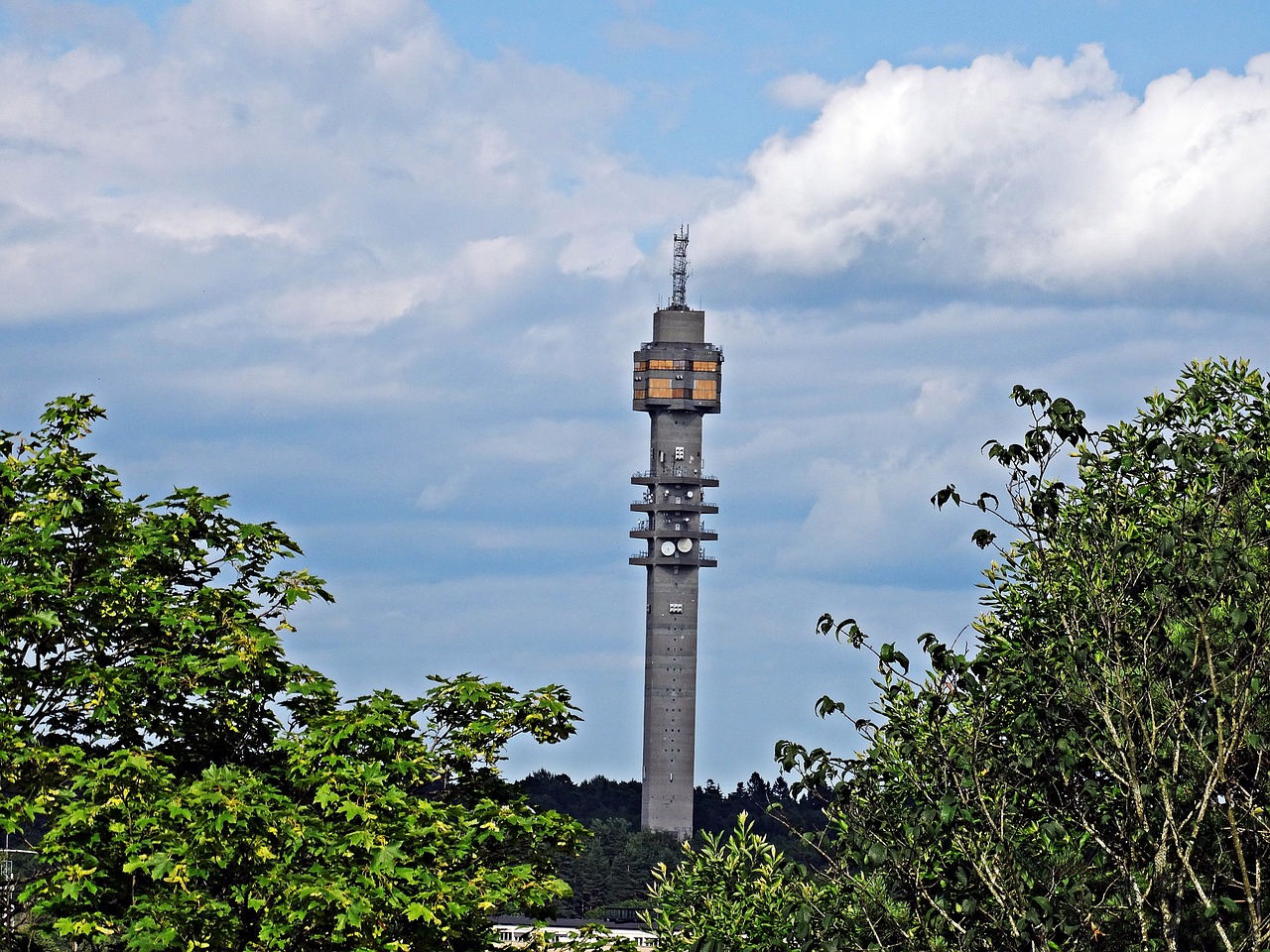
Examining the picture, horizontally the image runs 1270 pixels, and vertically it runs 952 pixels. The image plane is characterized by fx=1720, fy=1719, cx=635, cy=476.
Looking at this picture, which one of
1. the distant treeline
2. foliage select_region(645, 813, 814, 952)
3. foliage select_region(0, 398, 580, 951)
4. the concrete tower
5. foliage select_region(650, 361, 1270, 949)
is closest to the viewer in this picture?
foliage select_region(650, 361, 1270, 949)

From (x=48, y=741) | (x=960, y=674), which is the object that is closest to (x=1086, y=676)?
(x=960, y=674)

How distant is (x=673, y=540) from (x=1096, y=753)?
15581cm

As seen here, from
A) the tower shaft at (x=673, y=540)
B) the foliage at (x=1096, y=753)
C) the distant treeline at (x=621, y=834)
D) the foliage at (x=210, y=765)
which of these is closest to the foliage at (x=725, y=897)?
the foliage at (x=210, y=765)

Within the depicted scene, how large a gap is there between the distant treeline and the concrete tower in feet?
21.7

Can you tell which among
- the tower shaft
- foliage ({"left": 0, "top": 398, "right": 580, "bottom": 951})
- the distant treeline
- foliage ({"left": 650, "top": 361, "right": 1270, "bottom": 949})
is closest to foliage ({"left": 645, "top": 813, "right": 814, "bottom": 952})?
foliage ({"left": 0, "top": 398, "right": 580, "bottom": 951})

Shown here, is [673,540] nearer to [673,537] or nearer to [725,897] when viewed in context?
[673,537]

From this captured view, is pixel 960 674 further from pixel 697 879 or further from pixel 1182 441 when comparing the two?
pixel 697 879

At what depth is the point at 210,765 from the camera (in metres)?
20.1

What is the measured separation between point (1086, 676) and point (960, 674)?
1.26m

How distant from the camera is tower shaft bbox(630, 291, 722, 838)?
167750mm

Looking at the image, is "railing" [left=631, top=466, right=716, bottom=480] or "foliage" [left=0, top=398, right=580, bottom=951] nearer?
"foliage" [left=0, top=398, right=580, bottom=951]

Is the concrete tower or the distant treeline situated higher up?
the concrete tower

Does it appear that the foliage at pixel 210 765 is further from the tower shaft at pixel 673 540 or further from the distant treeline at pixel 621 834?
the tower shaft at pixel 673 540

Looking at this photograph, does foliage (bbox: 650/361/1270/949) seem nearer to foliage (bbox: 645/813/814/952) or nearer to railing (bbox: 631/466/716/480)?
foliage (bbox: 645/813/814/952)
